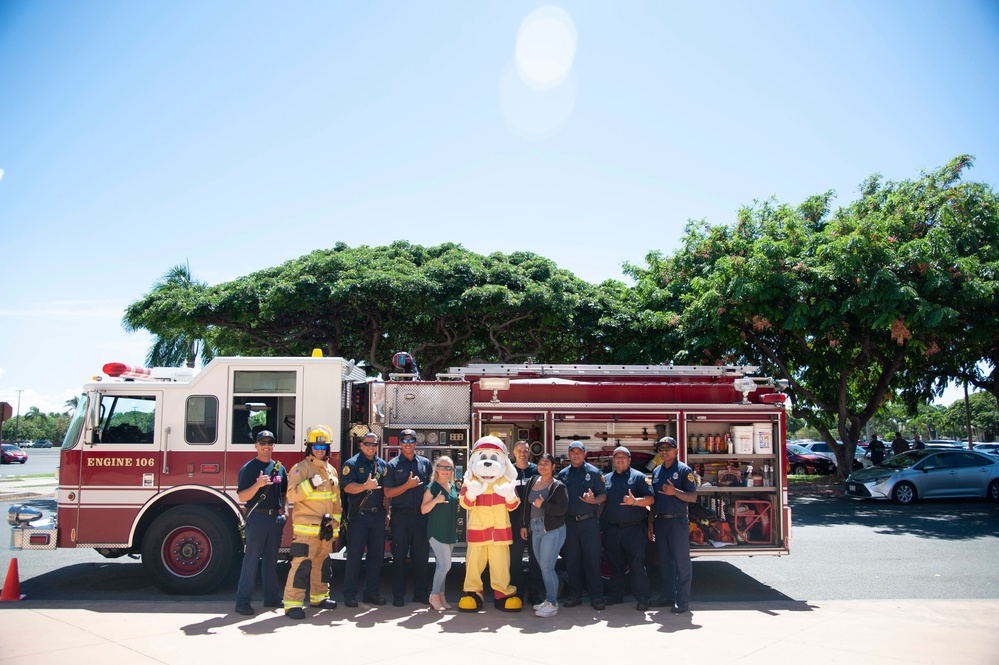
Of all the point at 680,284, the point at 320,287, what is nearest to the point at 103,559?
the point at 320,287

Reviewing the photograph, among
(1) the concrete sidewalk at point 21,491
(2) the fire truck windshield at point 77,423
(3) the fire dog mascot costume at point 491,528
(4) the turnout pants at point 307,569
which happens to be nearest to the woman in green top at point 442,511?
(3) the fire dog mascot costume at point 491,528

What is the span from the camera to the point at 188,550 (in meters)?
8.50

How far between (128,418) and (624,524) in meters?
5.89

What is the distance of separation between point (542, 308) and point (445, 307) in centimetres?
278

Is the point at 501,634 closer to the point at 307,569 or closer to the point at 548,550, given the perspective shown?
the point at 548,550

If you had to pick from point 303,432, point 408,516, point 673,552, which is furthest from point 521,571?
point 303,432

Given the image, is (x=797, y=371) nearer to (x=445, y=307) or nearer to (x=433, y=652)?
(x=445, y=307)

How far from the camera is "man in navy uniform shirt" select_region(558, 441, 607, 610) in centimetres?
803

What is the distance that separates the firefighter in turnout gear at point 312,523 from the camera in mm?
7590

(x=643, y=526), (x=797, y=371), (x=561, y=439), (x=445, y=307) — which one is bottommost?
(x=643, y=526)

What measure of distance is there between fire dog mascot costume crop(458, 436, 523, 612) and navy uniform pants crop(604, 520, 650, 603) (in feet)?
3.74

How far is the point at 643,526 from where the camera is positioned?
27.5 ft

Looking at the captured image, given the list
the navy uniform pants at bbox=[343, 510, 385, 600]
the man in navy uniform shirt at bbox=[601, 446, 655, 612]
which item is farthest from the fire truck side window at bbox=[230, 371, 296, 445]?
the man in navy uniform shirt at bbox=[601, 446, 655, 612]

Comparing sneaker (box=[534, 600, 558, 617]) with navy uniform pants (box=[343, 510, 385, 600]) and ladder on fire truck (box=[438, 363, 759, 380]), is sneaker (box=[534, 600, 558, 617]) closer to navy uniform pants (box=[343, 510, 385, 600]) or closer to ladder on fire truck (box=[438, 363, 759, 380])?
navy uniform pants (box=[343, 510, 385, 600])
